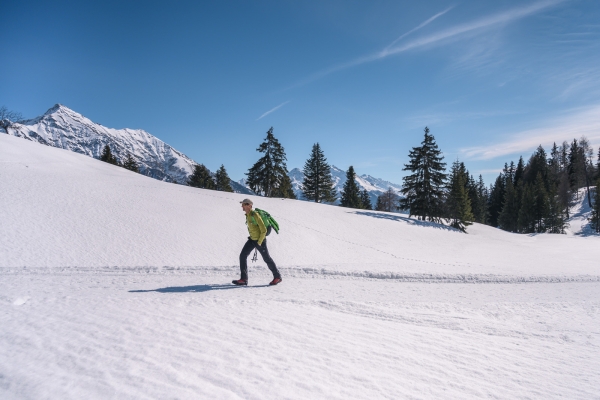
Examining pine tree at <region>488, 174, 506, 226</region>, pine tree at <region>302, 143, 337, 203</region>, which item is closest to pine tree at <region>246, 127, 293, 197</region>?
pine tree at <region>302, 143, 337, 203</region>

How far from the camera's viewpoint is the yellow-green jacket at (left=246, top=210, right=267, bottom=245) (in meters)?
7.09

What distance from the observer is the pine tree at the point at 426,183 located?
107 ft

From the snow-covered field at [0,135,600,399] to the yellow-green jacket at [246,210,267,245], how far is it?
1.24 metres

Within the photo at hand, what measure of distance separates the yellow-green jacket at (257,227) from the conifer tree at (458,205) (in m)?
30.9

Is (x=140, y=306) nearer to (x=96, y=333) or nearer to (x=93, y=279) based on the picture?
(x=96, y=333)

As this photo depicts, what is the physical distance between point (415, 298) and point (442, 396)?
14.0 feet

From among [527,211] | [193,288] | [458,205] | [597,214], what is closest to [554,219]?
[527,211]

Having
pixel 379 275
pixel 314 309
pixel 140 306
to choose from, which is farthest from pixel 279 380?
pixel 379 275

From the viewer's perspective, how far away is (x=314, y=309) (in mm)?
5340

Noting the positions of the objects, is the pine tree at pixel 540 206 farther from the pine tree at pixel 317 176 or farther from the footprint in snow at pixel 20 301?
the footprint in snow at pixel 20 301

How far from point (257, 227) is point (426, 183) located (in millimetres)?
29722

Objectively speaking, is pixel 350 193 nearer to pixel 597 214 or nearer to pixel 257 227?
pixel 597 214

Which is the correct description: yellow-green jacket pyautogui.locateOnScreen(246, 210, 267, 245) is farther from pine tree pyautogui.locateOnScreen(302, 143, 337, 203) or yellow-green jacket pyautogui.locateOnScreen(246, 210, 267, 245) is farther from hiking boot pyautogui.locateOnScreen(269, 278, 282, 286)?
pine tree pyautogui.locateOnScreen(302, 143, 337, 203)

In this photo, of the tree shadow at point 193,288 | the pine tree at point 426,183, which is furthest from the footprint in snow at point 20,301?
the pine tree at point 426,183
